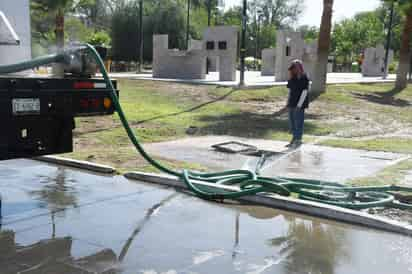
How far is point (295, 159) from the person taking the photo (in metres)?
9.41

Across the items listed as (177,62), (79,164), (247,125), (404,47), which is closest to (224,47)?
(177,62)

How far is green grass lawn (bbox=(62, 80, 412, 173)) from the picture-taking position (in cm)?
1084

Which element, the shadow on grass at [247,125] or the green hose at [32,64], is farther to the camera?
the shadow on grass at [247,125]

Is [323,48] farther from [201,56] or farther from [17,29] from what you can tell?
[17,29]

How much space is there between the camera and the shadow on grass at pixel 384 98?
21234 millimetres

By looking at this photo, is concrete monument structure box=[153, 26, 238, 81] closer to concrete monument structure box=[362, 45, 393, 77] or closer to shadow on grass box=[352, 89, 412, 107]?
shadow on grass box=[352, 89, 412, 107]

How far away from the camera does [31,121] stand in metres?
5.10

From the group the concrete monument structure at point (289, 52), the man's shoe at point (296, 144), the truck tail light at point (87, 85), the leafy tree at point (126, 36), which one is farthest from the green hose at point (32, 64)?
the leafy tree at point (126, 36)

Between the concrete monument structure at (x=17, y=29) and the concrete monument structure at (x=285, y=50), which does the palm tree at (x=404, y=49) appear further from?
the concrete monument structure at (x=17, y=29)

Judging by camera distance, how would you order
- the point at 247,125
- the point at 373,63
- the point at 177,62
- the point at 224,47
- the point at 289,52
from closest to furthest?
1. the point at 247,125
2. the point at 224,47
3. the point at 177,62
4. the point at 289,52
5. the point at 373,63

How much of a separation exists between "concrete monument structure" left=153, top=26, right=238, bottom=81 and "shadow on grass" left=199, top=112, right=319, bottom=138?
9.76m

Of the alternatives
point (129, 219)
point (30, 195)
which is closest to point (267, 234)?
point (129, 219)

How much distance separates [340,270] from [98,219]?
2575mm

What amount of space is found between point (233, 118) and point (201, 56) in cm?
1206
